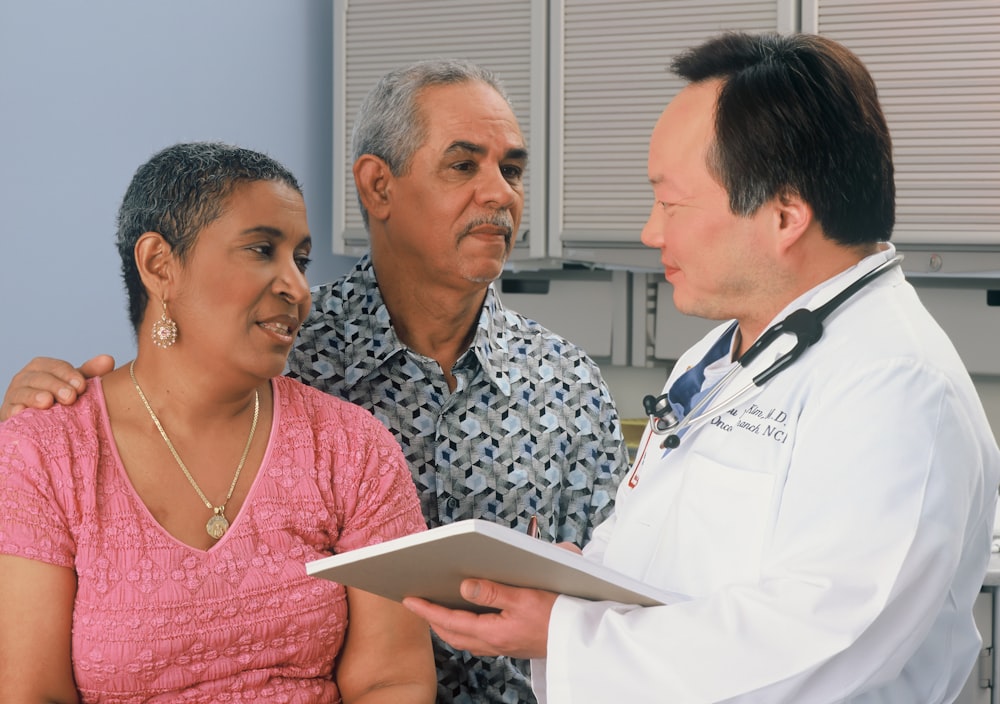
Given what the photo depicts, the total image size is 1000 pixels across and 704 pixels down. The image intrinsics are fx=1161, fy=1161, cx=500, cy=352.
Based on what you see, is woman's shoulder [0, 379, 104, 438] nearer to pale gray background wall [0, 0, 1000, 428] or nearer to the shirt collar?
the shirt collar

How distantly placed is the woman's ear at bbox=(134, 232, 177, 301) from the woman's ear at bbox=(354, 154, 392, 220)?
19.6 inches

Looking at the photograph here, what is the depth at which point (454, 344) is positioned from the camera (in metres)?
1.95

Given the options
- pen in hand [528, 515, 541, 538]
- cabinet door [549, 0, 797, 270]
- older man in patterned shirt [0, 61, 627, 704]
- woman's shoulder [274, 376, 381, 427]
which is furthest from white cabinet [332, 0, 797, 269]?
woman's shoulder [274, 376, 381, 427]

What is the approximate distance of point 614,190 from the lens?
10.5 ft

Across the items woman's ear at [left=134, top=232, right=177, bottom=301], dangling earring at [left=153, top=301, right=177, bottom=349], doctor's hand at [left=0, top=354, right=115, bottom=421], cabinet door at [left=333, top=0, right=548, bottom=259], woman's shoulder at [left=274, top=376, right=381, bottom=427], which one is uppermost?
cabinet door at [left=333, top=0, right=548, bottom=259]

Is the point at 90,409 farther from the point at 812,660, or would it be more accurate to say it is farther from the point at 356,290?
the point at 812,660

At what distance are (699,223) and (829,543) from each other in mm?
393

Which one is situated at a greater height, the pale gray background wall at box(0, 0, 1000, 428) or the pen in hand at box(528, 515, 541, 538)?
the pale gray background wall at box(0, 0, 1000, 428)

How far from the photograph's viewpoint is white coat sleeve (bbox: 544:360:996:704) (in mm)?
1078

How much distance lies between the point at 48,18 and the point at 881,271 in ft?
6.44

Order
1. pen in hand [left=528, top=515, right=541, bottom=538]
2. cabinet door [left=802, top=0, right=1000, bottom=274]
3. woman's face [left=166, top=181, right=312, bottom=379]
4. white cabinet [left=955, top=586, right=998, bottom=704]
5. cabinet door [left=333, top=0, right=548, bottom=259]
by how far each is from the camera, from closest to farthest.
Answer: woman's face [left=166, top=181, right=312, bottom=379] → pen in hand [left=528, top=515, right=541, bottom=538] → white cabinet [left=955, top=586, right=998, bottom=704] → cabinet door [left=802, top=0, right=1000, bottom=274] → cabinet door [left=333, top=0, right=548, bottom=259]

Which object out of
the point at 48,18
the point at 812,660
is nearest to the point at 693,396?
the point at 812,660

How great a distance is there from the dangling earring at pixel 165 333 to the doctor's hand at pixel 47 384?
0.10 m

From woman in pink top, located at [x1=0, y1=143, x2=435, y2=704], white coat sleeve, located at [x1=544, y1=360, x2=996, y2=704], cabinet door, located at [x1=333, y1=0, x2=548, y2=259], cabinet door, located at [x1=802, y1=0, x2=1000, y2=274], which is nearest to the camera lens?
white coat sleeve, located at [x1=544, y1=360, x2=996, y2=704]
